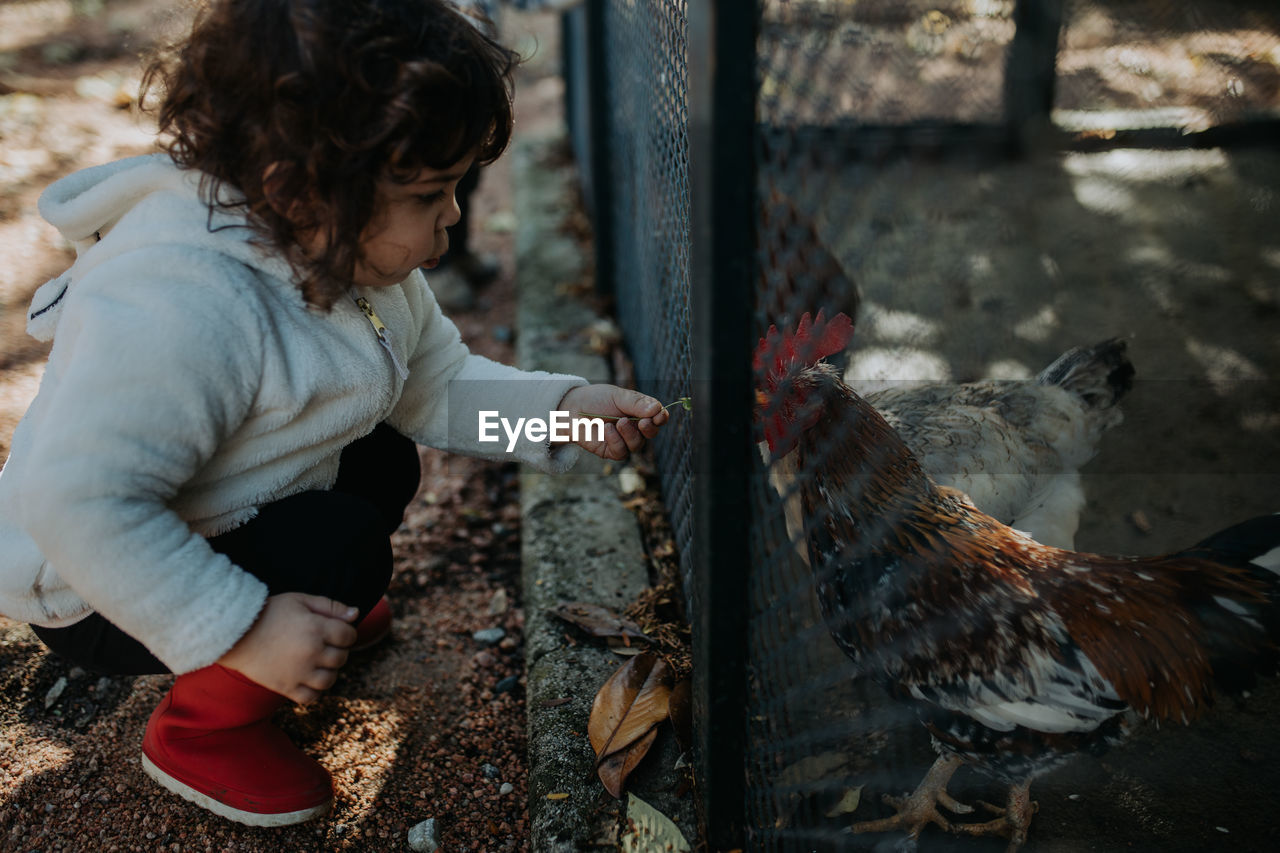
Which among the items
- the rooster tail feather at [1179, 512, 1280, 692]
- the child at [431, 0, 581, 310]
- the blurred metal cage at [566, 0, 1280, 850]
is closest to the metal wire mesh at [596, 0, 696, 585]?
the blurred metal cage at [566, 0, 1280, 850]

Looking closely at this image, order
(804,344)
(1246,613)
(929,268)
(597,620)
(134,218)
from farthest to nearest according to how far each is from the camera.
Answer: (929,268)
(597,620)
(804,344)
(1246,613)
(134,218)

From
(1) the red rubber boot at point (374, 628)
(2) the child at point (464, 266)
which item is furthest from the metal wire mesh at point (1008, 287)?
(2) the child at point (464, 266)

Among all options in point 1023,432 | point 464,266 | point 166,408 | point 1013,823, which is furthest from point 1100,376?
point 464,266

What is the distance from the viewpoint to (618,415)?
1.71 meters

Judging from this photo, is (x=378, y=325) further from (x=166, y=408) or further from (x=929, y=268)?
(x=929, y=268)

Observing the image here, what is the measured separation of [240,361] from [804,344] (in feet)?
3.52

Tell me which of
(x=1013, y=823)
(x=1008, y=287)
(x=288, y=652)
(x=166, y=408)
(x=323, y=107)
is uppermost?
(x=323, y=107)

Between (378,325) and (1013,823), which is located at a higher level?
(378,325)

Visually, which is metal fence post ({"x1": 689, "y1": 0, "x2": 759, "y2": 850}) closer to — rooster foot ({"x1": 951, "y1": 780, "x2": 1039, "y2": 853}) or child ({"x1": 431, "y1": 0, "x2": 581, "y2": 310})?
rooster foot ({"x1": 951, "y1": 780, "x2": 1039, "y2": 853})

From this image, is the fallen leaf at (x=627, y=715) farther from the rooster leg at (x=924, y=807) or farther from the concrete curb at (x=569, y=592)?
the rooster leg at (x=924, y=807)

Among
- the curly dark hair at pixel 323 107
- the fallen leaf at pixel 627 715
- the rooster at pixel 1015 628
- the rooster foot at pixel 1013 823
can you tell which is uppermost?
the curly dark hair at pixel 323 107

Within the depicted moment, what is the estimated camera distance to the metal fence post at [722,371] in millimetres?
940

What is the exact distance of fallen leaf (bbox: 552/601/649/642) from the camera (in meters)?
1.93

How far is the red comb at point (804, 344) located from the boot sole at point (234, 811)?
118 cm
